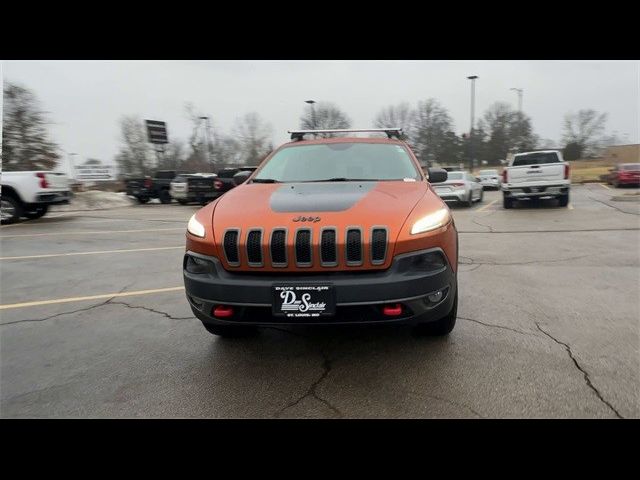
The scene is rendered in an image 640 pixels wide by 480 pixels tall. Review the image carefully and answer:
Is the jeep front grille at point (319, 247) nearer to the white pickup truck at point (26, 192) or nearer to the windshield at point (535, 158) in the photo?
the white pickup truck at point (26, 192)

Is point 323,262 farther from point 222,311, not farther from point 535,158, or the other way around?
point 535,158

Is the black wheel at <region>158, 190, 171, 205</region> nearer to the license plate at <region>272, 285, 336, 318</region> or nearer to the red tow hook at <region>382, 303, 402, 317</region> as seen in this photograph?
the license plate at <region>272, 285, 336, 318</region>

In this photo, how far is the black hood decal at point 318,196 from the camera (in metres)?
2.97

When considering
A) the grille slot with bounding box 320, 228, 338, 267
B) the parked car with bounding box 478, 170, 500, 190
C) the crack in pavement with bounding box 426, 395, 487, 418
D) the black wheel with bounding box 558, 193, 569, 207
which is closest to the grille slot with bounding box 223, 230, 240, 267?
the grille slot with bounding box 320, 228, 338, 267

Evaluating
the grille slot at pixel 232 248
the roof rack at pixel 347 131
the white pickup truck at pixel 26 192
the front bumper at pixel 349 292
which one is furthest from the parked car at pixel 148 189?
the front bumper at pixel 349 292

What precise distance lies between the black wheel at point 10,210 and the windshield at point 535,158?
15735 mm

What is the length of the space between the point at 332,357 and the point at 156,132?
3321 centimetres

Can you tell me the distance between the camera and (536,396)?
259 cm

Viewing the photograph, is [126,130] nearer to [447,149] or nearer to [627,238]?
[447,149]

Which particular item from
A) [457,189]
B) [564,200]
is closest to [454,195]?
[457,189]

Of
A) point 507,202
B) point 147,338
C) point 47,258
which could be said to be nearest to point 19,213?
point 47,258

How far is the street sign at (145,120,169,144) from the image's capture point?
104 ft

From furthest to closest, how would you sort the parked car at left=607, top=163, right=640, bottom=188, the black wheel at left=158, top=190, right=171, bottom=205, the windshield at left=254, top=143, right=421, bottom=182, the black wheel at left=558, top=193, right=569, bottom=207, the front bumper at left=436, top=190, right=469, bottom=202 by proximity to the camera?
1. the parked car at left=607, top=163, right=640, bottom=188
2. the black wheel at left=158, top=190, right=171, bottom=205
3. the front bumper at left=436, top=190, right=469, bottom=202
4. the black wheel at left=558, top=193, right=569, bottom=207
5. the windshield at left=254, top=143, right=421, bottom=182

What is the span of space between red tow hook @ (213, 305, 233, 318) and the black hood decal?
29.3 inches
